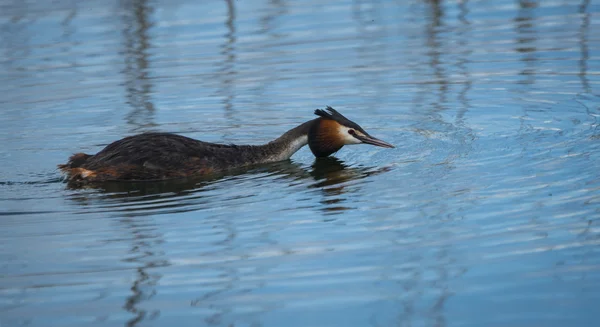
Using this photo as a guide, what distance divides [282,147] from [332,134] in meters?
0.46

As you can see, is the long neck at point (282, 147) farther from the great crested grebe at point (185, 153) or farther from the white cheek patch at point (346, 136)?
the white cheek patch at point (346, 136)

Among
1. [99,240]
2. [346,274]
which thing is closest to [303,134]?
[99,240]

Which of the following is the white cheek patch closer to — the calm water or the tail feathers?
the calm water

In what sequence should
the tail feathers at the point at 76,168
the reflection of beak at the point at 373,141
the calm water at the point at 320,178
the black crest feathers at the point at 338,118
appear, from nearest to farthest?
the calm water at the point at 320,178 < the tail feathers at the point at 76,168 < the reflection of beak at the point at 373,141 < the black crest feathers at the point at 338,118

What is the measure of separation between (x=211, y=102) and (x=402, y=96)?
203 centimetres

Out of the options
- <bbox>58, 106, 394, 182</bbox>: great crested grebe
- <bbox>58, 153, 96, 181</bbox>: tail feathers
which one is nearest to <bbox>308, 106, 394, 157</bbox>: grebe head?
<bbox>58, 106, 394, 182</bbox>: great crested grebe

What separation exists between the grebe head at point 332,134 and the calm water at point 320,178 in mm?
161

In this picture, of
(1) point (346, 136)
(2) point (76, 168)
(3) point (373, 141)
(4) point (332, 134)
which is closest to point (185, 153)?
(2) point (76, 168)

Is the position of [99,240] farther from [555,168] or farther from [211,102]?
[211,102]

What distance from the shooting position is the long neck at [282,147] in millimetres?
9490

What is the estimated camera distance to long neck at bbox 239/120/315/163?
31.1 feet

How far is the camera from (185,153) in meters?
9.02

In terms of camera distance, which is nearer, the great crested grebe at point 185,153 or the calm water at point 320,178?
the calm water at point 320,178

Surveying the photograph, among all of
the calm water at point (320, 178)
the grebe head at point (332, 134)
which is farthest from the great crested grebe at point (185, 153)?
the calm water at point (320, 178)
